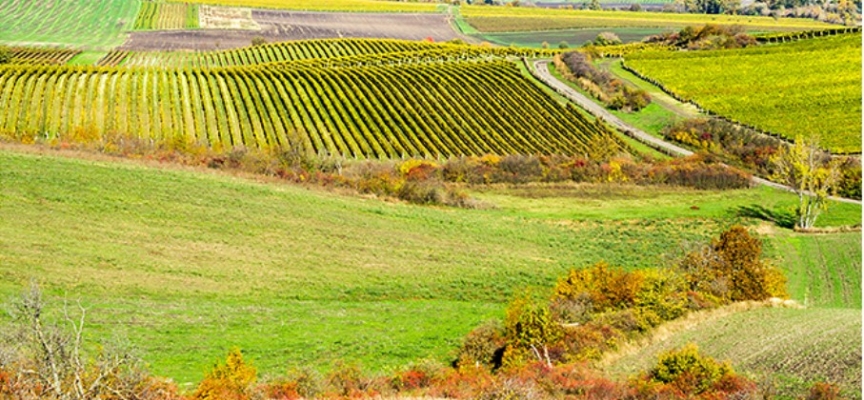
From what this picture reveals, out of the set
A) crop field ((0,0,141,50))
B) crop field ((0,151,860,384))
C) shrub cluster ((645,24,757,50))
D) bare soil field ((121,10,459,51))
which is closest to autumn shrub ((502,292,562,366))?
crop field ((0,151,860,384))

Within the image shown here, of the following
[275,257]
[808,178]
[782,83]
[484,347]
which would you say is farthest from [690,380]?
[782,83]

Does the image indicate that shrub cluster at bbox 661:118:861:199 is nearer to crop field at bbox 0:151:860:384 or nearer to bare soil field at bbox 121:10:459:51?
crop field at bbox 0:151:860:384

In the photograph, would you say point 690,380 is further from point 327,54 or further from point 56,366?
point 327,54

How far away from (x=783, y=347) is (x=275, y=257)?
27157 millimetres

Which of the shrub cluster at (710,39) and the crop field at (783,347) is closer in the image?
the crop field at (783,347)

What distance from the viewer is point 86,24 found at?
16562 centimetres

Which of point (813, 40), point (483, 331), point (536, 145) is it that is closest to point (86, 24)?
point (536, 145)

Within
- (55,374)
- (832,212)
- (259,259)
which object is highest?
(55,374)

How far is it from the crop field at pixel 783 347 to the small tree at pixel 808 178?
26.8 meters

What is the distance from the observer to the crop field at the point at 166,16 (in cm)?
17112

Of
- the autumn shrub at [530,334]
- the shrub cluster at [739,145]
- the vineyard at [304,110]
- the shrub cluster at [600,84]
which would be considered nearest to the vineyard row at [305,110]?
the vineyard at [304,110]

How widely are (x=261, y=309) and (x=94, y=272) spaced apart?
9.09 meters

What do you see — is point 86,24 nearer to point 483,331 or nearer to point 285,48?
point 285,48

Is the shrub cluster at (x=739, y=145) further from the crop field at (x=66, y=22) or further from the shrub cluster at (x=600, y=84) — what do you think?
the crop field at (x=66, y=22)
